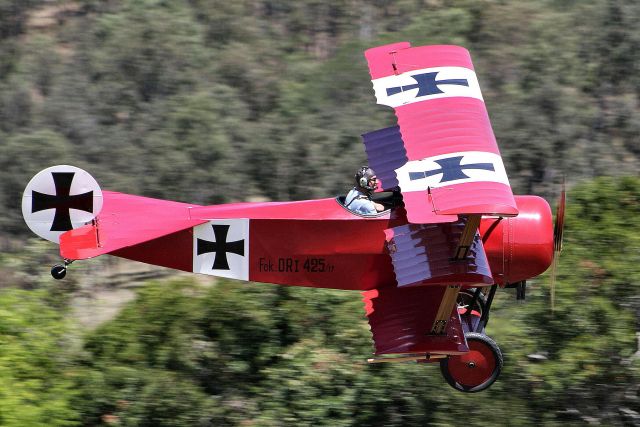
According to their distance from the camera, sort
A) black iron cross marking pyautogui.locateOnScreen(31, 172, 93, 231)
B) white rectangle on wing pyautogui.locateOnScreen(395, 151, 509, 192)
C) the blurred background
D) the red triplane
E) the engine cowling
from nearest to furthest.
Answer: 1. white rectangle on wing pyautogui.locateOnScreen(395, 151, 509, 192)
2. the red triplane
3. the engine cowling
4. black iron cross marking pyautogui.locateOnScreen(31, 172, 93, 231)
5. the blurred background

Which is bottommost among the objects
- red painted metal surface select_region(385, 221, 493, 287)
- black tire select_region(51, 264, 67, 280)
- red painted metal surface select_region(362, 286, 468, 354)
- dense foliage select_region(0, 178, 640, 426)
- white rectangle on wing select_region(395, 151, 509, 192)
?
dense foliage select_region(0, 178, 640, 426)

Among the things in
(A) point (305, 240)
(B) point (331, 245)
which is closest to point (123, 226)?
(A) point (305, 240)

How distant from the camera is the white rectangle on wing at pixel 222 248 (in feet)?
33.9

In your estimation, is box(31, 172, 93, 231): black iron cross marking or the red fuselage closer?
the red fuselage

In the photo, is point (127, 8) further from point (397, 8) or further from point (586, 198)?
point (586, 198)

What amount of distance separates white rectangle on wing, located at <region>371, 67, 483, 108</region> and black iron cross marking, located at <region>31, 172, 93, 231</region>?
301 centimetres

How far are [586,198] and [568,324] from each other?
1576 millimetres

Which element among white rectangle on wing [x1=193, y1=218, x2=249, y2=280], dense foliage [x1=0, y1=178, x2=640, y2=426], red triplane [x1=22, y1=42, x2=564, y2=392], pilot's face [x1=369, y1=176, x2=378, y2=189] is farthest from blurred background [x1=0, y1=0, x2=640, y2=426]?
pilot's face [x1=369, y1=176, x2=378, y2=189]

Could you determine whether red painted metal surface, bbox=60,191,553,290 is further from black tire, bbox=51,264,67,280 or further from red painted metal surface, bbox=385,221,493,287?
red painted metal surface, bbox=385,221,493,287

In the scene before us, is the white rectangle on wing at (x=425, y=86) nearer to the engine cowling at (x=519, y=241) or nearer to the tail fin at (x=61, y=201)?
the engine cowling at (x=519, y=241)

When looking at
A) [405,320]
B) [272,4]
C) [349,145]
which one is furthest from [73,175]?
[272,4]

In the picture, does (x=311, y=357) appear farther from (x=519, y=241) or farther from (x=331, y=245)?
(x=519, y=241)

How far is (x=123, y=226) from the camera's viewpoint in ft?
34.1

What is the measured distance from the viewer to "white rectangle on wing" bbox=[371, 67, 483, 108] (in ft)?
33.3
